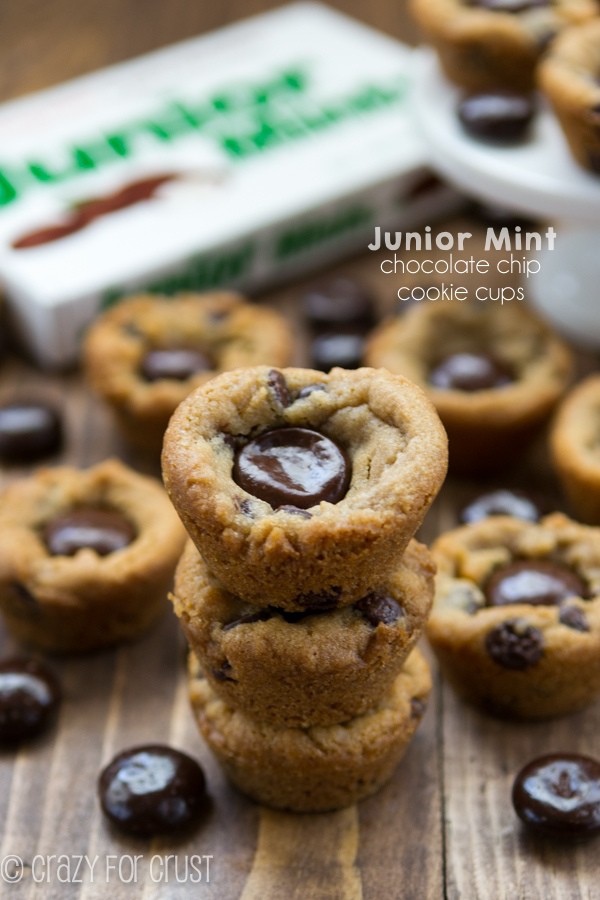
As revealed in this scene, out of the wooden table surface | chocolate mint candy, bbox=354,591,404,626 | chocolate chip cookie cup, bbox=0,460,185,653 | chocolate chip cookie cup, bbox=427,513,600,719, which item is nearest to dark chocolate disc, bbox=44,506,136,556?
chocolate chip cookie cup, bbox=0,460,185,653

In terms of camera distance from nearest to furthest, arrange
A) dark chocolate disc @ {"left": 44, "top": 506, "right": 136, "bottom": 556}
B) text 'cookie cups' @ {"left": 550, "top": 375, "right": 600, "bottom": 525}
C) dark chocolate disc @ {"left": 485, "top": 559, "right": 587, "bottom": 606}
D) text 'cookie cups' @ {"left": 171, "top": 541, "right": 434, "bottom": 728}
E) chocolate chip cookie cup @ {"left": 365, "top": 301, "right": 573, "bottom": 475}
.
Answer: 1. text 'cookie cups' @ {"left": 171, "top": 541, "right": 434, "bottom": 728}
2. dark chocolate disc @ {"left": 485, "top": 559, "right": 587, "bottom": 606}
3. dark chocolate disc @ {"left": 44, "top": 506, "right": 136, "bottom": 556}
4. text 'cookie cups' @ {"left": 550, "top": 375, "right": 600, "bottom": 525}
5. chocolate chip cookie cup @ {"left": 365, "top": 301, "right": 573, "bottom": 475}

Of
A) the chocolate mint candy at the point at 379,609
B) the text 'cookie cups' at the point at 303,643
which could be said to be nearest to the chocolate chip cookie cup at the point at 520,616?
the text 'cookie cups' at the point at 303,643

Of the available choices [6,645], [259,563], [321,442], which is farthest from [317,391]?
[6,645]

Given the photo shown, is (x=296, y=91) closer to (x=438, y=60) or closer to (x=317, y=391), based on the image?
(x=438, y=60)

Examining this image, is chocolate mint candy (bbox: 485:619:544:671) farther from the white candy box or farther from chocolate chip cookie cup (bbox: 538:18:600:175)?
the white candy box

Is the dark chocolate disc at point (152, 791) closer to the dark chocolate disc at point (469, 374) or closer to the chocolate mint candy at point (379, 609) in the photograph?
the chocolate mint candy at point (379, 609)
